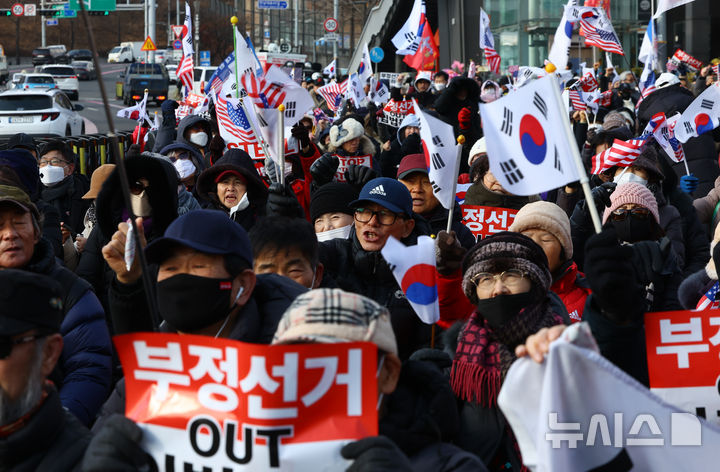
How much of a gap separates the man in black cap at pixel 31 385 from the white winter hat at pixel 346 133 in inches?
249

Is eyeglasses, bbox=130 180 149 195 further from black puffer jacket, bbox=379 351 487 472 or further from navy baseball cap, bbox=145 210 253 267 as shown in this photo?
black puffer jacket, bbox=379 351 487 472

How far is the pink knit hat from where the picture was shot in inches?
220

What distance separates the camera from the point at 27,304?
2893 mm

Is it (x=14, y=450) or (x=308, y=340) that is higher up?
(x=308, y=340)

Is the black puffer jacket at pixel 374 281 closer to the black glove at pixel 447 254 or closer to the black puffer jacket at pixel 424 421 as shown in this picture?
the black glove at pixel 447 254

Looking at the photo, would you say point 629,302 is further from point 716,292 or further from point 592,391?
point 716,292

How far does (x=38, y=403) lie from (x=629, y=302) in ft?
5.31

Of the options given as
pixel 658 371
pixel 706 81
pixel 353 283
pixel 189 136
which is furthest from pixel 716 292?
pixel 706 81

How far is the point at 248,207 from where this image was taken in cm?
658

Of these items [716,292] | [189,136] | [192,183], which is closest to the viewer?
[716,292]

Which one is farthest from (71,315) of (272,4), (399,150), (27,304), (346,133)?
(272,4)

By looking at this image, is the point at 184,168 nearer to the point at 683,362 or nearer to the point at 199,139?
the point at 199,139

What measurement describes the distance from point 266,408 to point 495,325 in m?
1.32

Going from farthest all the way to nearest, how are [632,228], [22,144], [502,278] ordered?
1. [22,144]
2. [632,228]
3. [502,278]
